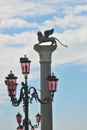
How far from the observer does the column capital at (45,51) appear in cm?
2556

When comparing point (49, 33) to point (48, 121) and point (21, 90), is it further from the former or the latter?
point (21, 90)

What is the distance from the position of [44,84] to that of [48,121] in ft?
6.56

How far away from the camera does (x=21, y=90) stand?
51.2ft

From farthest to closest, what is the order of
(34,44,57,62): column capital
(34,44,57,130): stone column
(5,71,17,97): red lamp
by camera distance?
(34,44,57,62): column capital
(34,44,57,130): stone column
(5,71,17,97): red lamp

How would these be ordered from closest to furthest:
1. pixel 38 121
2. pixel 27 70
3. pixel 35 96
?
pixel 27 70, pixel 35 96, pixel 38 121

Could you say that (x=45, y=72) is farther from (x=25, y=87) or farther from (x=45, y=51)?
(x=25, y=87)

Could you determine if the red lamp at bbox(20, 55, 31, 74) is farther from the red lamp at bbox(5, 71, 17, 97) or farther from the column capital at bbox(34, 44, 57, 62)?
the column capital at bbox(34, 44, 57, 62)

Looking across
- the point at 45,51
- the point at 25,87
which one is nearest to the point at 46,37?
the point at 45,51

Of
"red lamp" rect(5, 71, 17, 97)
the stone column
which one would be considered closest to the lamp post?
"red lamp" rect(5, 71, 17, 97)

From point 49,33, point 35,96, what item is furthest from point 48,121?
point 35,96

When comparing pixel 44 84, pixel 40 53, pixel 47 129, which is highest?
pixel 40 53

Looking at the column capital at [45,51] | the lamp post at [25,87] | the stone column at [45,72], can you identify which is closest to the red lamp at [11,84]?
the lamp post at [25,87]

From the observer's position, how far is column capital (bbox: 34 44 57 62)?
25562 millimetres

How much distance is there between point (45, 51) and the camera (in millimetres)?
25688
